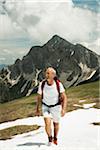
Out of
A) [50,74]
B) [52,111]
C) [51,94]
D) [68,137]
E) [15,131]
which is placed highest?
[50,74]

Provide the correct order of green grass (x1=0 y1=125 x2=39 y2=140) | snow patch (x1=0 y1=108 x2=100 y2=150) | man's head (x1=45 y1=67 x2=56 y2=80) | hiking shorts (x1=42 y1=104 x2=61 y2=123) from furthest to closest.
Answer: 1. green grass (x1=0 y1=125 x2=39 y2=140)
2. snow patch (x1=0 y1=108 x2=100 y2=150)
3. hiking shorts (x1=42 y1=104 x2=61 y2=123)
4. man's head (x1=45 y1=67 x2=56 y2=80)

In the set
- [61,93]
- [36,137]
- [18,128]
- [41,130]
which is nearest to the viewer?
[61,93]

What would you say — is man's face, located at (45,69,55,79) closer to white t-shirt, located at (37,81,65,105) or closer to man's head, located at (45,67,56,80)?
man's head, located at (45,67,56,80)

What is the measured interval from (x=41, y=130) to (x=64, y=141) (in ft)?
12.0

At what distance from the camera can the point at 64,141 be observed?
18.4m

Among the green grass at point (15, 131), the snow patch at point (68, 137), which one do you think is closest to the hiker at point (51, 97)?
the snow patch at point (68, 137)

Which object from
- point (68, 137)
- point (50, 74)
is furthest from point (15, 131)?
point (50, 74)

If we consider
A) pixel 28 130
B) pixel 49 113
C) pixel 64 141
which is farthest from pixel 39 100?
pixel 28 130

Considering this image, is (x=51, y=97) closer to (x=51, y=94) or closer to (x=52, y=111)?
(x=51, y=94)

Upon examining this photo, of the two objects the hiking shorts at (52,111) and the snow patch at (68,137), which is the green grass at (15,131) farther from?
the hiking shorts at (52,111)

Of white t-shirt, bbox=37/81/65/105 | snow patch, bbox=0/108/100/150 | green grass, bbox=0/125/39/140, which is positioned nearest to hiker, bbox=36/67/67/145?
white t-shirt, bbox=37/81/65/105

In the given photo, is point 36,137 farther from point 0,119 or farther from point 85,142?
point 0,119

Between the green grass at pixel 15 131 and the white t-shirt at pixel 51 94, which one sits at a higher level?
the white t-shirt at pixel 51 94

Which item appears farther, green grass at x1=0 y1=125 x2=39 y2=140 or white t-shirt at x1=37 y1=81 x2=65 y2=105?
green grass at x1=0 y1=125 x2=39 y2=140
